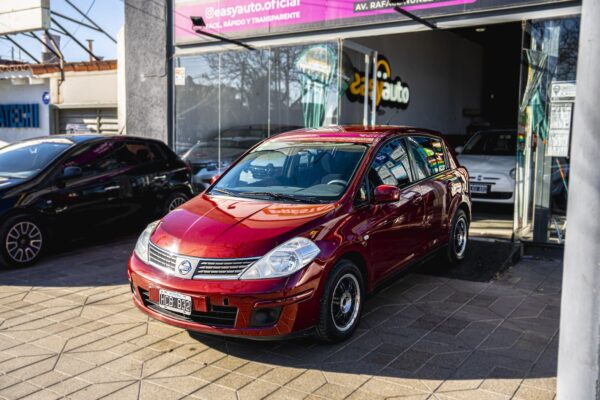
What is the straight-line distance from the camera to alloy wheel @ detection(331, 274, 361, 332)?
4426mm

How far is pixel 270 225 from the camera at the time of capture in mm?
4359

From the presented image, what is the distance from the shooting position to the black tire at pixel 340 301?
4234 millimetres

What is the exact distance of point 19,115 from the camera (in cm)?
1781

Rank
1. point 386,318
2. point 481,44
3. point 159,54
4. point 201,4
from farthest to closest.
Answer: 1. point 481,44
2. point 159,54
3. point 201,4
4. point 386,318

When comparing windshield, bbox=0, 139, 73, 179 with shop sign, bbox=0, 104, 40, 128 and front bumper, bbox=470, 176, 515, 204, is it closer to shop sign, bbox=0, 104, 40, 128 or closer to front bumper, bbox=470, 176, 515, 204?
front bumper, bbox=470, 176, 515, 204

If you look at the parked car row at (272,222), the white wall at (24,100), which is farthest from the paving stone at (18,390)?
the white wall at (24,100)

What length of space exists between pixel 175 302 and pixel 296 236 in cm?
101

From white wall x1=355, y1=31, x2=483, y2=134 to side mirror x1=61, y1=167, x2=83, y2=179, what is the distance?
7323mm

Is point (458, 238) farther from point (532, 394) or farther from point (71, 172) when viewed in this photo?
point (71, 172)

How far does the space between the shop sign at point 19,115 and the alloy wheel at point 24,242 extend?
→ 11743 millimetres

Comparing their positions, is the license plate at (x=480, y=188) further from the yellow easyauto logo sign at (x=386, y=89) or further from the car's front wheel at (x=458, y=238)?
the car's front wheel at (x=458, y=238)

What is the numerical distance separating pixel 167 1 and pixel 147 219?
19.4ft

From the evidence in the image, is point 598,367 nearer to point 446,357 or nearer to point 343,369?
point 446,357

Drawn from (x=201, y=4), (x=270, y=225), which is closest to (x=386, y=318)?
(x=270, y=225)
